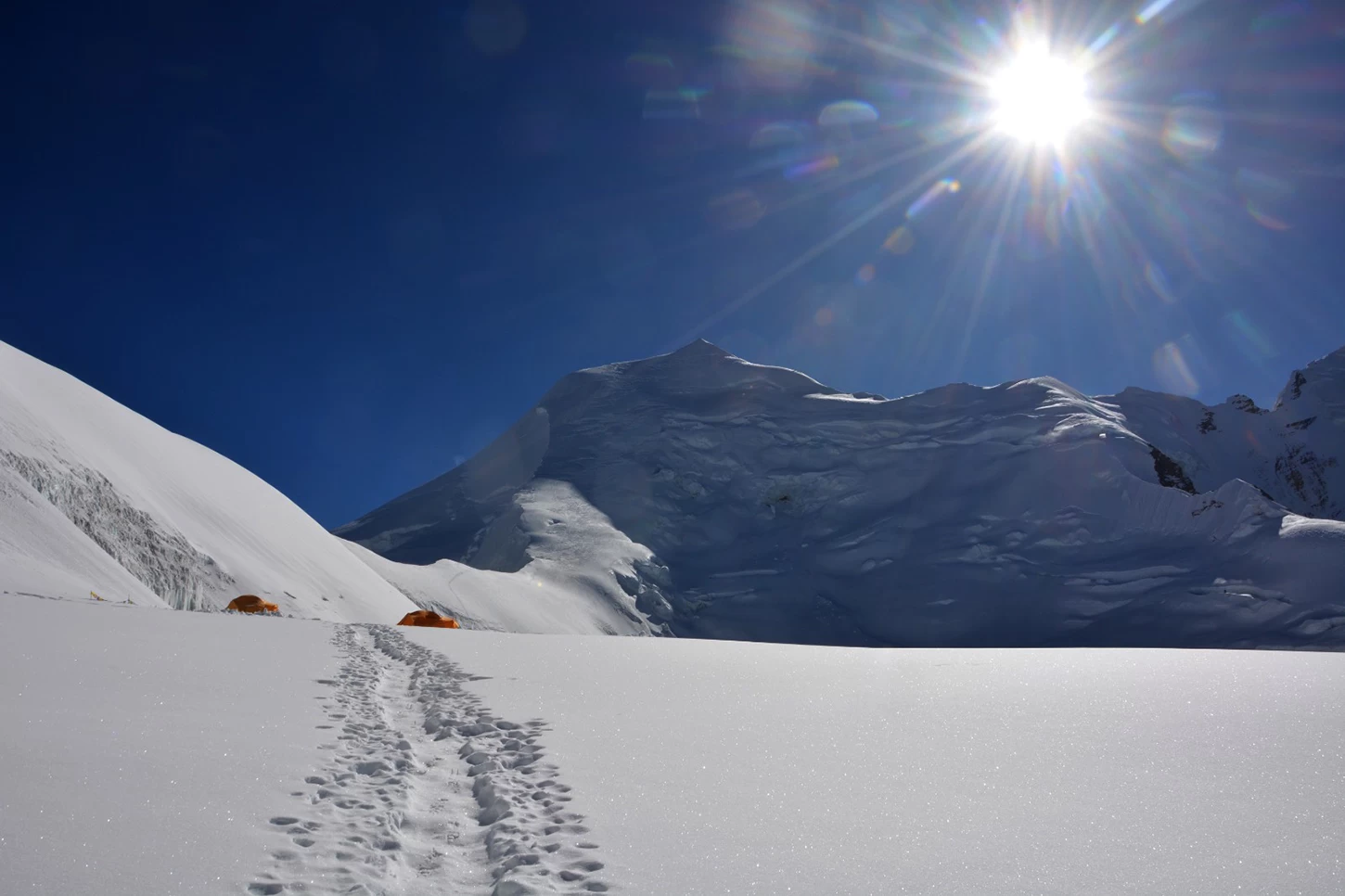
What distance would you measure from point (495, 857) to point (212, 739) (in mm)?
2979

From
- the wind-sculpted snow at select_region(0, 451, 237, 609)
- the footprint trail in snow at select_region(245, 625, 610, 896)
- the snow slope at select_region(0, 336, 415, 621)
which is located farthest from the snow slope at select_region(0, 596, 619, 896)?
→ the wind-sculpted snow at select_region(0, 451, 237, 609)

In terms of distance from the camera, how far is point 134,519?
27.7m

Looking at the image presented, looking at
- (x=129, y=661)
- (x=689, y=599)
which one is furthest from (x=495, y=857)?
(x=689, y=599)

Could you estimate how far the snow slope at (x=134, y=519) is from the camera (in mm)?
20578

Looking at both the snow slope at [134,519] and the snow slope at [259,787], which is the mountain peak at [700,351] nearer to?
the snow slope at [134,519]

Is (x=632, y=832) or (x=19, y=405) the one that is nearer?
(x=632, y=832)

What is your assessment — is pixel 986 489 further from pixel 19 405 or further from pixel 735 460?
pixel 19 405

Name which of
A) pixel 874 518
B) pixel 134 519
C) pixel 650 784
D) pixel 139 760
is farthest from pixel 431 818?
pixel 874 518

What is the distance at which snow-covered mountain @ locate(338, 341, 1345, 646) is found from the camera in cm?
7738

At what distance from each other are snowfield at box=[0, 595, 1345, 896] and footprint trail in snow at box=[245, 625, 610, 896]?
2 cm

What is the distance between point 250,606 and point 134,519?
5.76 m

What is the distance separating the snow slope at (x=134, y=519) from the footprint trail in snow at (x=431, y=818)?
626 inches

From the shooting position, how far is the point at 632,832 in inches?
160

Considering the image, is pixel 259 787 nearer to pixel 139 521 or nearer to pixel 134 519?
pixel 134 519
